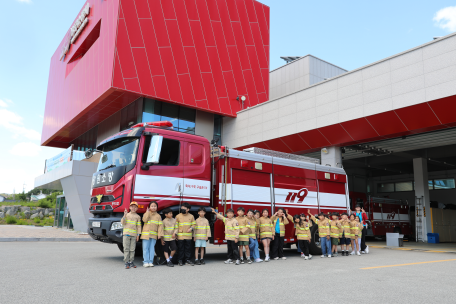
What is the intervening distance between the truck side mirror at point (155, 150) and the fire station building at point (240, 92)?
37.1 ft

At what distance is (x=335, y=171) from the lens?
42.3 feet

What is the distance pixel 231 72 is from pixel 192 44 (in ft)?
11.3

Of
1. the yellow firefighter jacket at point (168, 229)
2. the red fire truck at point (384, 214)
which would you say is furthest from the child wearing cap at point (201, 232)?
the red fire truck at point (384, 214)

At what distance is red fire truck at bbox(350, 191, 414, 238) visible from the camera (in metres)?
21.6

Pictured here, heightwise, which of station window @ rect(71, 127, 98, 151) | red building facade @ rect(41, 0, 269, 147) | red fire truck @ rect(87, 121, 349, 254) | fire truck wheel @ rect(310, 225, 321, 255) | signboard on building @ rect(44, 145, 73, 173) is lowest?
fire truck wheel @ rect(310, 225, 321, 255)

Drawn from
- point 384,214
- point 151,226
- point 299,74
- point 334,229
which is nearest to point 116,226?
point 151,226

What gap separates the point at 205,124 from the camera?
24.2 m

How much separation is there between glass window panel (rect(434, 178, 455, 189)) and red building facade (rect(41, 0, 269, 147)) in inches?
722

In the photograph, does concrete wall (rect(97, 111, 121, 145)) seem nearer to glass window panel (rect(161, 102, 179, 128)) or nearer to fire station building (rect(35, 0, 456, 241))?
fire station building (rect(35, 0, 456, 241))

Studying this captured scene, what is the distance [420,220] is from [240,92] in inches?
578

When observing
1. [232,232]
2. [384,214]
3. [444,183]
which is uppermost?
[444,183]

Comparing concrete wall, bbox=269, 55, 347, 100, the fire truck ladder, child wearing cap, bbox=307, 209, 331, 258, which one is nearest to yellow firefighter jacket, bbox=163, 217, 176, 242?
child wearing cap, bbox=307, 209, 331, 258

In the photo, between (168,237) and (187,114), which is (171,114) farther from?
(168,237)

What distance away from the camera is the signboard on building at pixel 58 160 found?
75.0 ft
